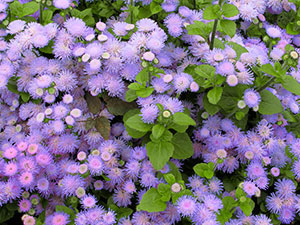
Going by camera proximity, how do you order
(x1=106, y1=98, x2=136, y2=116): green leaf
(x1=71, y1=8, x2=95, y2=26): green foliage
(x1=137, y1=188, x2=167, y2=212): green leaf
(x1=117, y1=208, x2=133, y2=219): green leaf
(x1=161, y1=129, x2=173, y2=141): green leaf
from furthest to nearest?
(x1=71, y1=8, x2=95, y2=26): green foliage
(x1=106, y1=98, x2=136, y2=116): green leaf
(x1=117, y1=208, x2=133, y2=219): green leaf
(x1=161, y1=129, x2=173, y2=141): green leaf
(x1=137, y1=188, x2=167, y2=212): green leaf

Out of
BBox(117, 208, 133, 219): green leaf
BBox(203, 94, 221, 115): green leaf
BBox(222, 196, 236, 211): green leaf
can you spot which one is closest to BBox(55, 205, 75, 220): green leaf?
BBox(117, 208, 133, 219): green leaf

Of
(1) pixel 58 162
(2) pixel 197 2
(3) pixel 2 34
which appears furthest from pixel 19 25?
(2) pixel 197 2

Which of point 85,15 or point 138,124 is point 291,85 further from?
point 85,15

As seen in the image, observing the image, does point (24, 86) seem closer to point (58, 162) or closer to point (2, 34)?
point (2, 34)

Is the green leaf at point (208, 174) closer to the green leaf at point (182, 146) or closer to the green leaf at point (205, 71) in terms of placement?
the green leaf at point (182, 146)

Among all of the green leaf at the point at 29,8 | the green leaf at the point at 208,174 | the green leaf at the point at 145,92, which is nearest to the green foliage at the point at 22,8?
the green leaf at the point at 29,8

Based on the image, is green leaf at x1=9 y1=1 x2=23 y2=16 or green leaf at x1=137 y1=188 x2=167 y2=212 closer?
green leaf at x1=137 y1=188 x2=167 y2=212

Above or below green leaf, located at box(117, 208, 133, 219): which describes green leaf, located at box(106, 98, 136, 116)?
above

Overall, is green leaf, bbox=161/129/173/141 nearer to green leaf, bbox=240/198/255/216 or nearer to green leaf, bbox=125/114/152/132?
green leaf, bbox=125/114/152/132

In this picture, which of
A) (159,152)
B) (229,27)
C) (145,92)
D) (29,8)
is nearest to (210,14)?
(229,27)
